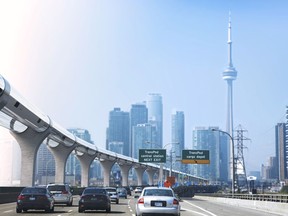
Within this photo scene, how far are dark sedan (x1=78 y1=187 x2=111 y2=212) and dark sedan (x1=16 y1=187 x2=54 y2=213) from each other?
199 cm

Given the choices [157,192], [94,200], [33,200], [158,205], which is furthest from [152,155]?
[158,205]

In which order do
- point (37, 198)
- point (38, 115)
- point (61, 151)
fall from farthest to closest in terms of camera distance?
point (61, 151)
point (38, 115)
point (37, 198)

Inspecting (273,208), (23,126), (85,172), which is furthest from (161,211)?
(85,172)

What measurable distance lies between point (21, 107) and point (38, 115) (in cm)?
681

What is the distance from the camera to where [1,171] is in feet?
298

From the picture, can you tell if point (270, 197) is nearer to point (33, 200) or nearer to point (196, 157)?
point (196, 157)

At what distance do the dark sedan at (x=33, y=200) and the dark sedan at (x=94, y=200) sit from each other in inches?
78.2

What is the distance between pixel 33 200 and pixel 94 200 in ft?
12.2

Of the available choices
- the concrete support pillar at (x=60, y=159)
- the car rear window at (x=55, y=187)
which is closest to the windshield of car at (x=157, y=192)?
the car rear window at (x=55, y=187)

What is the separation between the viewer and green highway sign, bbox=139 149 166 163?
87475mm

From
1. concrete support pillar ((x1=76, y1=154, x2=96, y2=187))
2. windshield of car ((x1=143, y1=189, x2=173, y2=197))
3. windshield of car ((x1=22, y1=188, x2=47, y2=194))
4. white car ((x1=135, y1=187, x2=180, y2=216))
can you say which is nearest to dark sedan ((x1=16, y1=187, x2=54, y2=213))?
windshield of car ((x1=22, y1=188, x2=47, y2=194))

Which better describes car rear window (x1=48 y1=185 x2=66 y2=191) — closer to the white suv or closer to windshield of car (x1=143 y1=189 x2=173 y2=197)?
the white suv

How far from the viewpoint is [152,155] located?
8794cm

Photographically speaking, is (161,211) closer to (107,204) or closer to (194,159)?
(107,204)
